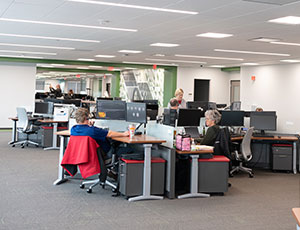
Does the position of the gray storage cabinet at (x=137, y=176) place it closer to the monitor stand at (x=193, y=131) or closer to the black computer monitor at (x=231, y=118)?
the monitor stand at (x=193, y=131)

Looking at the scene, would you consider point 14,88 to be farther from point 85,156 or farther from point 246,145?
point 85,156

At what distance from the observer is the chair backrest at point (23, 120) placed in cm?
1022

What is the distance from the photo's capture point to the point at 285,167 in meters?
8.15

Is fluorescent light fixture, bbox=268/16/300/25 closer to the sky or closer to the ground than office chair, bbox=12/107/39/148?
closer to the sky

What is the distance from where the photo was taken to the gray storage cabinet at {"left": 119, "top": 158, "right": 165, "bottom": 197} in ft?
18.0

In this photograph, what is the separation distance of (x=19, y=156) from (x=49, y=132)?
4.81 ft

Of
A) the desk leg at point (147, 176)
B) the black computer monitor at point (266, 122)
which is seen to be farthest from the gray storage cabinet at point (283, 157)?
the desk leg at point (147, 176)

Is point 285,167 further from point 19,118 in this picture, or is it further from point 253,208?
point 19,118

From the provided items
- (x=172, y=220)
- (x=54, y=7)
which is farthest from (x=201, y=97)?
(x=172, y=220)

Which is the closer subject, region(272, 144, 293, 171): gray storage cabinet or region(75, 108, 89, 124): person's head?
region(75, 108, 89, 124): person's head

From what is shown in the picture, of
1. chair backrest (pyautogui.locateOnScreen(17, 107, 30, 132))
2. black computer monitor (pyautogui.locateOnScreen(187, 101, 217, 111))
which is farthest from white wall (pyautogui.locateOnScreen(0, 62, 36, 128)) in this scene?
black computer monitor (pyautogui.locateOnScreen(187, 101, 217, 111))

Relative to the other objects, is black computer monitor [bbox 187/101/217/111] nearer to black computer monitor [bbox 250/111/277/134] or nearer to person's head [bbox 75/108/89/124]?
black computer monitor [bbox 250/111/277/134]

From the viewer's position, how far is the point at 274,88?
46.0 ft

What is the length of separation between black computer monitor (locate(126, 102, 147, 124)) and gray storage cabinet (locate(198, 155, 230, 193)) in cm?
123
